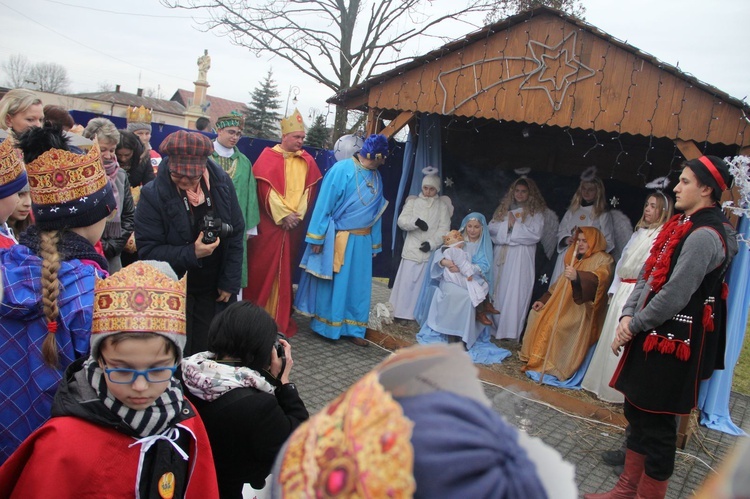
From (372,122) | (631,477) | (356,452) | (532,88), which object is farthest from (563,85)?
(356,452)

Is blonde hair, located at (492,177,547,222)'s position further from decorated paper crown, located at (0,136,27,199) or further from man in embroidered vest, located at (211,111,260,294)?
decorated paper crown, located at (0,136,27,199)

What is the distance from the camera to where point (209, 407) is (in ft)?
6.20

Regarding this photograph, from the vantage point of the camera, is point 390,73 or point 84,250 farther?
point 390,73

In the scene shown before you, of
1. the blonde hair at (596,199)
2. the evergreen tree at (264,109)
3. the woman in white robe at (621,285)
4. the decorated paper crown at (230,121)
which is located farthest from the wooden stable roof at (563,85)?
the evergreen tree at (264,109)

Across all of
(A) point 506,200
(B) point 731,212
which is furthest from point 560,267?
(B) point 731,212

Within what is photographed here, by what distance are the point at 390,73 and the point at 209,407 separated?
14.8 feet

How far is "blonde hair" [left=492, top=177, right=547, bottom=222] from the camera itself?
6.25 metres

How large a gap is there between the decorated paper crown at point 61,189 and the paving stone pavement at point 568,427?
7.31 ft

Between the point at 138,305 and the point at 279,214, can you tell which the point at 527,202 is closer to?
the point at 279,214

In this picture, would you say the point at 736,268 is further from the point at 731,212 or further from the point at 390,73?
the point at 390,73

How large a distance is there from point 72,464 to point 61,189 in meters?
0.99

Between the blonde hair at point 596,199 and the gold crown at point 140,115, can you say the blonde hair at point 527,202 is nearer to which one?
the blonde hair at point 596,199

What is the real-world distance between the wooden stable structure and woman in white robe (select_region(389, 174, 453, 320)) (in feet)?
3.31

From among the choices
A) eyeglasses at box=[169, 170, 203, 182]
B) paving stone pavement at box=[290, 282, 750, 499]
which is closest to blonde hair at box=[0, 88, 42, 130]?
eyeglasses at box=[169, 170, 203, 182]
